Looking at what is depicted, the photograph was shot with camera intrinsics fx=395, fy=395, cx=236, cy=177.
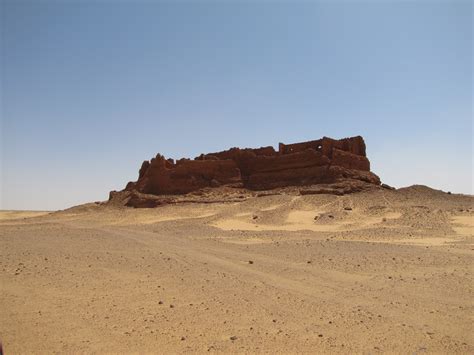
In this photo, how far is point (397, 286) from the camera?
24.6ft

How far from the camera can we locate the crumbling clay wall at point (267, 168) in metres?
34.4

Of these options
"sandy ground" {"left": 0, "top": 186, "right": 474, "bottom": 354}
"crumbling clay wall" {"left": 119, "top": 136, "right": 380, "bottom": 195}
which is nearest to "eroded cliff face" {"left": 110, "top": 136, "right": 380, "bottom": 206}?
"crumbling clay wall" {"left": 119, "top": 136, "right": 380, "bottom": 195}

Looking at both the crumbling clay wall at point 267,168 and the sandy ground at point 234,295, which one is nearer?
the sandy ground at point 234,295

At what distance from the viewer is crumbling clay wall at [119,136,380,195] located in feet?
113

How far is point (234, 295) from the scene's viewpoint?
22.8 ft

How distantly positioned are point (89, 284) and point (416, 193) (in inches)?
1118

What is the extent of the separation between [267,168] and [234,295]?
3040 cm

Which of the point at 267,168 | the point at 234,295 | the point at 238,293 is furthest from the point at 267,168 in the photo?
the point at 234,295

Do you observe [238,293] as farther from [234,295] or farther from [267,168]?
[267,168]

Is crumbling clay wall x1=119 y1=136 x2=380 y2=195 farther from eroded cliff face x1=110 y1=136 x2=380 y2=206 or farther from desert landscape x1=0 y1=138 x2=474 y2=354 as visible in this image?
desert landscape x1=0 y1=138 x2=474 y2=354

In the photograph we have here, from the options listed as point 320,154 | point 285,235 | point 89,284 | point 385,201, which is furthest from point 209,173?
point 89,284

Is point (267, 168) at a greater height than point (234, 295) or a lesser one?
greater

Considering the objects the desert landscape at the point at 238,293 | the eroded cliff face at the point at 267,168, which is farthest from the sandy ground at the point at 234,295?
the eroded cliff face at the point at 267,168

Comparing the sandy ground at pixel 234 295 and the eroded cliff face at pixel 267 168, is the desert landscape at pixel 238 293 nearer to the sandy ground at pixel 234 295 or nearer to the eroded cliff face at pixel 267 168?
the sandy ground at pixel 234 295
